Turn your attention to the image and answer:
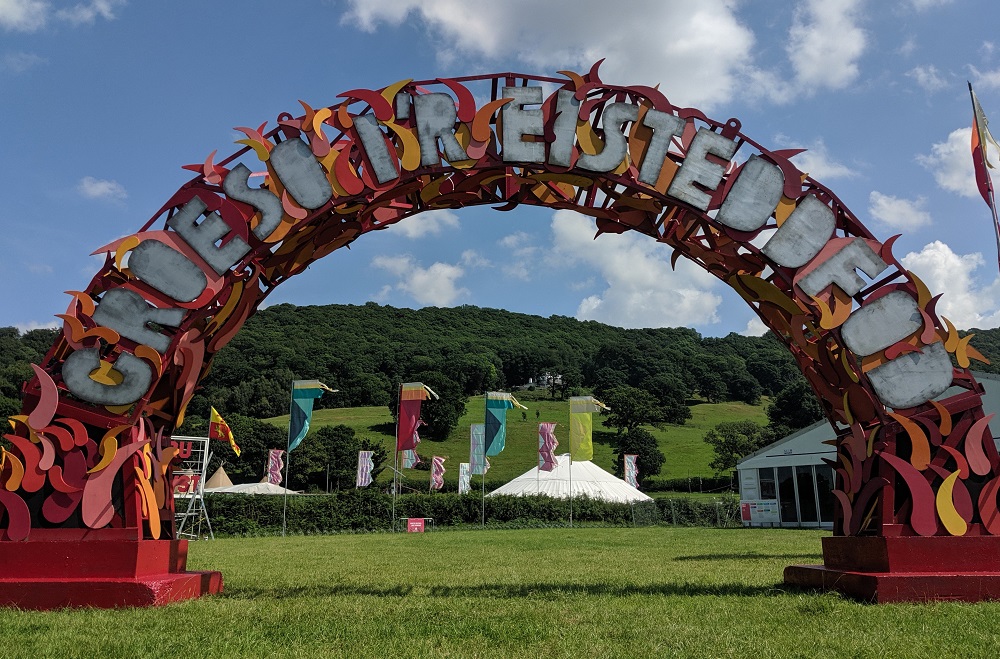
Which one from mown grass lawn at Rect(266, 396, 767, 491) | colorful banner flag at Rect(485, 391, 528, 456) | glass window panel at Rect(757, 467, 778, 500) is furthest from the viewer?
mown grass lawn at Rect(266, 396, 767, 491)

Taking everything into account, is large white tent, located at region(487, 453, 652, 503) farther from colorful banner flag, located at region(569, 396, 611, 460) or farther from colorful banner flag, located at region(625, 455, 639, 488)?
colorful banner flag, located at region(569, 396, 611, 460)

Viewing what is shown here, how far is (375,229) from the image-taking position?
7.84 meters

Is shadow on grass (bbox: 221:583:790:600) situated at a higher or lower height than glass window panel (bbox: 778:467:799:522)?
lower

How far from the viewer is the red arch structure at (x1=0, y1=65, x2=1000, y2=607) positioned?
6.48 meters

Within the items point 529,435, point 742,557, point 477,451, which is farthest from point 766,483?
point 529,435

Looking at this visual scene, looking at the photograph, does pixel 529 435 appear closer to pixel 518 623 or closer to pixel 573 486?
pixel 573 486

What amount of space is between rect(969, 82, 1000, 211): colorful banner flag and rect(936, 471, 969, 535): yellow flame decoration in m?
3.59

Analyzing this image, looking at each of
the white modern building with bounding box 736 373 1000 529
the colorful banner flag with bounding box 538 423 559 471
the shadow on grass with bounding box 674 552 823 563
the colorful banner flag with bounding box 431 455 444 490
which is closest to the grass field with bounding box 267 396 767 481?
the colorful banner flag with bounding box 431 455 444 490

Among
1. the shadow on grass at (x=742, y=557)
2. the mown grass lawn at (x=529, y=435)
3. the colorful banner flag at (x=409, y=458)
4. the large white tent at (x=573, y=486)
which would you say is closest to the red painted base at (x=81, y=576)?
the shadow on grass at (x=742, y=557)

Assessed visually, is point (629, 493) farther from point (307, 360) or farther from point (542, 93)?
point (307, 360)

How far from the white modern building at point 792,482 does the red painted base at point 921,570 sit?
1851 centimetres

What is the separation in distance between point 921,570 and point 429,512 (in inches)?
1032

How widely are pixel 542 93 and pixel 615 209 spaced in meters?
1.39

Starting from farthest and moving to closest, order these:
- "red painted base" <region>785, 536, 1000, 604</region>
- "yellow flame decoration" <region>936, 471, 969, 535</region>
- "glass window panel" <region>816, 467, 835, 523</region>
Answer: "glass window panel" <region>816, 467, 835, 523</region>, "yellow flame decoration" <region>936, 471, 969, 535</region>, "red painted base" <region>785, 536, 1000, 604</region>
